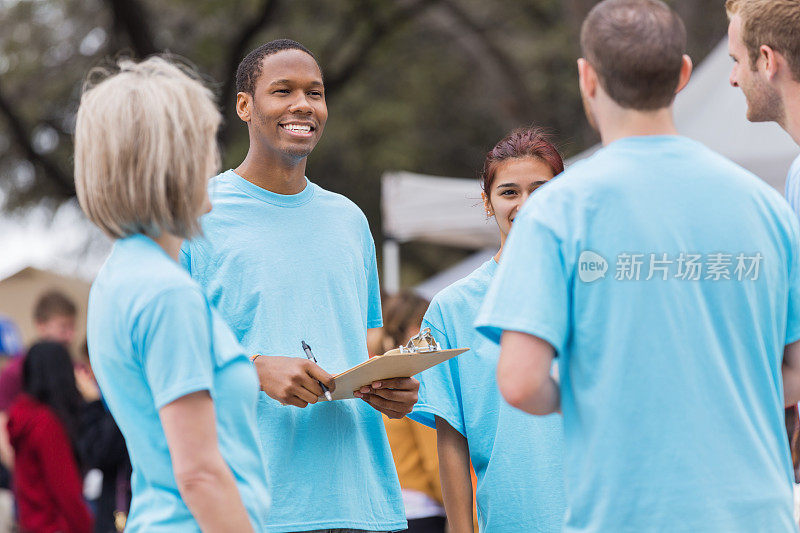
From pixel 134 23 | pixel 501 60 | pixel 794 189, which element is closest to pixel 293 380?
pixel 794 189

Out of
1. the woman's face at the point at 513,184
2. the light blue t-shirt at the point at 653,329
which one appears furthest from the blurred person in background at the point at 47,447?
the light blue t-shirt at the point at 653,329

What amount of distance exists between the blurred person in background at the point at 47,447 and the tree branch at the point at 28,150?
26.6 ft

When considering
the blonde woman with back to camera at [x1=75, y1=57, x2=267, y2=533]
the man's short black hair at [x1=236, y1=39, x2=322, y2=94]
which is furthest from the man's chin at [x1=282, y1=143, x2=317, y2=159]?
the blonde woman with back to camera at [x1=75, y1=57, x2=267, y2=533]

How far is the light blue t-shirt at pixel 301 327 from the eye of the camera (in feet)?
9.69

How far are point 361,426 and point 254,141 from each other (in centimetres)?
94

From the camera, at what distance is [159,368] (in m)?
1.98

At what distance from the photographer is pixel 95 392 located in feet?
24.5

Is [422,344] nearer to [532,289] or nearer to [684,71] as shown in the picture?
[532,289]

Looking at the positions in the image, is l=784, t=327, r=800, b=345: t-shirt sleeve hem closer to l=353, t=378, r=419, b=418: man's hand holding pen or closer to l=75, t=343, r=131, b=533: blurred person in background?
l=353, t=378, r=419, b=418: man's hand holding pen

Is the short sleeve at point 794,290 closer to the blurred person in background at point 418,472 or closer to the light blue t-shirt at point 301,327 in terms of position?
the light blue t-shirt at point 301,327

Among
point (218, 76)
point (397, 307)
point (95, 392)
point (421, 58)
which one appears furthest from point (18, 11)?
point (397, 307)

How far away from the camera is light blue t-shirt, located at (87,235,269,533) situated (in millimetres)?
1987

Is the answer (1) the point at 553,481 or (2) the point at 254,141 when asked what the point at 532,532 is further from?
(2) the point at 254,141
